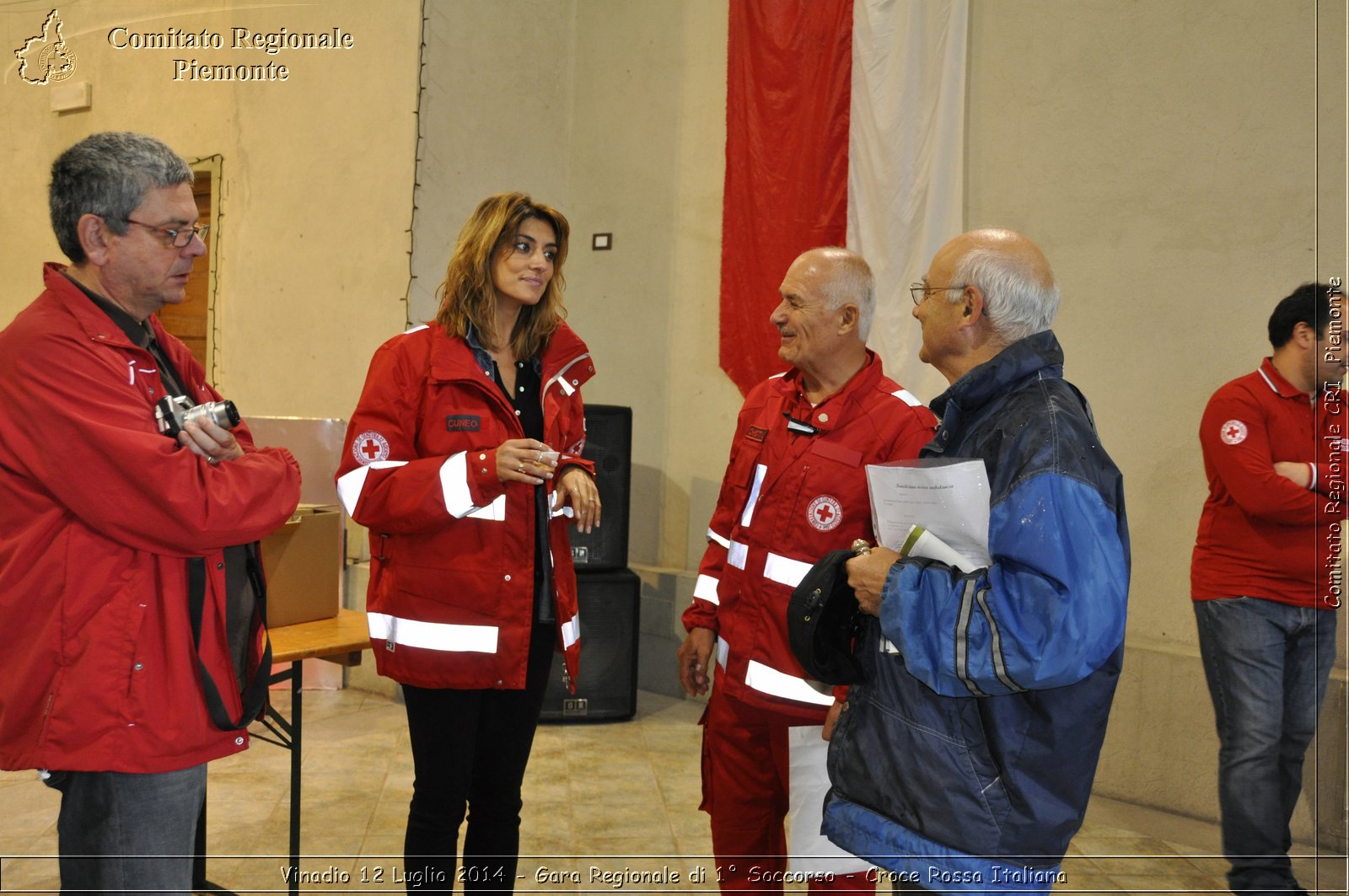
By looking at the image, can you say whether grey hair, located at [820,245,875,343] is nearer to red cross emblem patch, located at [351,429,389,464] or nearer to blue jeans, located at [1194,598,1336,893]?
red cross emblem patch, located at [351,429,389,464]

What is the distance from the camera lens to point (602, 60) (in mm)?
5879

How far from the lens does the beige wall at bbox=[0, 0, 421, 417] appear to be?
5496mm

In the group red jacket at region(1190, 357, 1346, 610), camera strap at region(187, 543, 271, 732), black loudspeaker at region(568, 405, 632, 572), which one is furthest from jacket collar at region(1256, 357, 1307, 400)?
camera strap at region(187, 543, 271, 732)

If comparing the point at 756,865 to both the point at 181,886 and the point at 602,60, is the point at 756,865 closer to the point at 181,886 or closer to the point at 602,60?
the point at 181,886

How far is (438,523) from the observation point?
2.33 m

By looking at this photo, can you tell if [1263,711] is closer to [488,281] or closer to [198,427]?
[488,281]

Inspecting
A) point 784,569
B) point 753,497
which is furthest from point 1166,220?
point 784,569

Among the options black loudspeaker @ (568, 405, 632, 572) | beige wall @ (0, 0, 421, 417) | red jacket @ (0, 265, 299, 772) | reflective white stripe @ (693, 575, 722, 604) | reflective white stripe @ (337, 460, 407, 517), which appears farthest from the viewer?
beige wall @ (0, 0, 421, 417)

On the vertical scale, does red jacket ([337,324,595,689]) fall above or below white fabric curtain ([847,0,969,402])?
below

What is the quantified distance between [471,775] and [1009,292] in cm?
162
